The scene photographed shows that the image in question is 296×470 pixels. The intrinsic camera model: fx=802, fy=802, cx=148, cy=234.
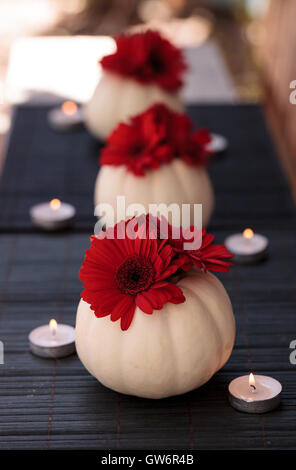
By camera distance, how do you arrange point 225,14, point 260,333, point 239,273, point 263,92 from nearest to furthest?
point 260,333 < point 239,273 < point 263,92 < point 225,14

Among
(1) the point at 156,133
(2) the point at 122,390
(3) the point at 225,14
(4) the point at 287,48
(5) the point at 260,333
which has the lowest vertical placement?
(2) the point at 122,390

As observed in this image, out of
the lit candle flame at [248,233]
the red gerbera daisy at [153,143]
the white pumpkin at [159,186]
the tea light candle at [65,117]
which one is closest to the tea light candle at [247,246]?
the lit candle flame at [248,233]

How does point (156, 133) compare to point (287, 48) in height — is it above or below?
below

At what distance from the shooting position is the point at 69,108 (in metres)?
2.88

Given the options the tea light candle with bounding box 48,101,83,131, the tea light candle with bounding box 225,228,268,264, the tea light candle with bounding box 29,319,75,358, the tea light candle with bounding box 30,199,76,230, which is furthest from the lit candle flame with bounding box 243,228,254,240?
the tea light candle with bounding box 48,101,83,131

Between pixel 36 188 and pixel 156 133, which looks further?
pixel 36 188

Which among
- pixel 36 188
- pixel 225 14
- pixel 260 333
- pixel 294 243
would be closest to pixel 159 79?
pixel 36 188

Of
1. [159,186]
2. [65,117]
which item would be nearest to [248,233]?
[159,186]

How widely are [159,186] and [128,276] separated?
0.63m

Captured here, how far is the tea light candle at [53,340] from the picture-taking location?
1548 mm

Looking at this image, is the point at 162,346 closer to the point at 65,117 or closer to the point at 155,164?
the point at 155,164

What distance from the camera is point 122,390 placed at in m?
1.39
